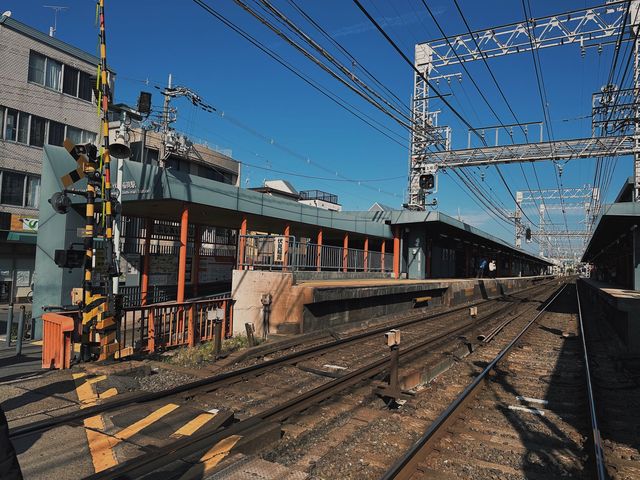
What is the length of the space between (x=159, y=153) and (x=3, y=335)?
2391 cm

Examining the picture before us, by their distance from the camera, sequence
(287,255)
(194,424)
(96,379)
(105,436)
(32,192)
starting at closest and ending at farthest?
(105,436) < (194,424) < (96,379) < (287,255) < (32,192)

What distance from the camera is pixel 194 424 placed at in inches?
226

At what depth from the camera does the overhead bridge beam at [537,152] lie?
23094mm

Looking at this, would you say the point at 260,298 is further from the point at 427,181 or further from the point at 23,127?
the point at 23,127

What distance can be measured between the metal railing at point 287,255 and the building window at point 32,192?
17197 mm

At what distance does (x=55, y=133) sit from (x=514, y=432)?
29.8m

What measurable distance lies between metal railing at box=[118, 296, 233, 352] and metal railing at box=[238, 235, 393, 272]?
2.19m

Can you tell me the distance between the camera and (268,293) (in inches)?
522

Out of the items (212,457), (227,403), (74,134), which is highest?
(74,134)

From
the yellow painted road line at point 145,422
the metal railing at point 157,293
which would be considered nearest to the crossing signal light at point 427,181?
the metal railing at point 157,293

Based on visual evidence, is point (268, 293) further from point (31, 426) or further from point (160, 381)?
point (31, 426)

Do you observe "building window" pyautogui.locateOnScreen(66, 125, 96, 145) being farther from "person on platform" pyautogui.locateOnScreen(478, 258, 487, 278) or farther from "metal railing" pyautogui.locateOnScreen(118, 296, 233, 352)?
"person on platform" pyautogui.locateOnScreen(478, 258, 487, 278)

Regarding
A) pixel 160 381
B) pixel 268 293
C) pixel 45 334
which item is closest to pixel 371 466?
pixel 160 381

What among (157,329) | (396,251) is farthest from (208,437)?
(396,251)
